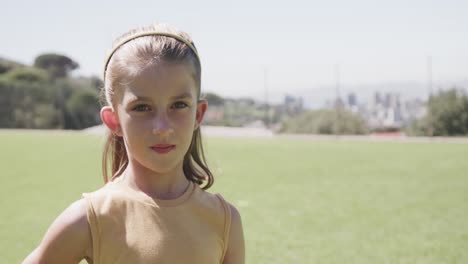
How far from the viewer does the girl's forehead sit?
4.69ft

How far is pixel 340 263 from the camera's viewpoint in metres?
3.81

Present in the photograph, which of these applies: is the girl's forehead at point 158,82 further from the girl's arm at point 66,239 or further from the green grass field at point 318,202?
the green grass field at point 318,202

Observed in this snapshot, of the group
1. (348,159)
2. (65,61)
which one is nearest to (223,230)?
(348,159)

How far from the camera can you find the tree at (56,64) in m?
51.6

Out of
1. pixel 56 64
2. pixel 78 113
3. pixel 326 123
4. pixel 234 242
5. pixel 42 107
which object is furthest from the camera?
pixel 56 64

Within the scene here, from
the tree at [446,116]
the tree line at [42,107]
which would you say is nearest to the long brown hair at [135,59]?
the tree at [446,116]

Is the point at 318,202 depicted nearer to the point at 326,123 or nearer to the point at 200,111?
the point at 200,111

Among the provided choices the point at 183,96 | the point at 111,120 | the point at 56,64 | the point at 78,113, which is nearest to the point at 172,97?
the point at 183,96

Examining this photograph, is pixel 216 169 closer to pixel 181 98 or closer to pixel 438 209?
pixel 181 98

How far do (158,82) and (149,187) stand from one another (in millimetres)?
303

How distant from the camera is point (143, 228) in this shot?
55.9 inches

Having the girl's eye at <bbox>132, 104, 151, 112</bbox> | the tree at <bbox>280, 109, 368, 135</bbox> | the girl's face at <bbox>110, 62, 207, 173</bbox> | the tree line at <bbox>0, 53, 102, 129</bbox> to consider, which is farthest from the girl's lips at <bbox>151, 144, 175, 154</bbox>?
the tree line at <bbox>0, 53, 102, 129</bbox>

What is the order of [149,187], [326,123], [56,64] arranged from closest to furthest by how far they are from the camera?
[149,187], [326,123], [56,64]

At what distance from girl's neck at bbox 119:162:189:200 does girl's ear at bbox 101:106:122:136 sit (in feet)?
0.41
